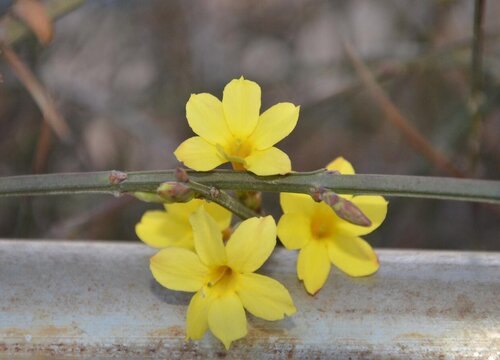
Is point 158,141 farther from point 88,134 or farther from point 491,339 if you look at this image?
point 491,339

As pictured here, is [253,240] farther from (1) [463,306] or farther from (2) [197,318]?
(1) [463,306]

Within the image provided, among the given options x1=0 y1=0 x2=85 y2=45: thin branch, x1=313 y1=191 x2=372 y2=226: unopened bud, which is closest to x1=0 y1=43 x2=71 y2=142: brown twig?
x1=0 y1=0 x2=85 y2=45: thin branch

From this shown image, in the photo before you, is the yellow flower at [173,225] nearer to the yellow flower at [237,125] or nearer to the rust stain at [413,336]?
the yellow flower at [237,125]

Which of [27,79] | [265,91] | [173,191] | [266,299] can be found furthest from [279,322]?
[265,91]

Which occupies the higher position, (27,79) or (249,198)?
(27,79)

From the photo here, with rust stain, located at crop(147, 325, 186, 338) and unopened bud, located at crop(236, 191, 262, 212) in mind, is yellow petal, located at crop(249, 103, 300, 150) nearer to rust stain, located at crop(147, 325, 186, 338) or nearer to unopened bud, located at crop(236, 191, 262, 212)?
unopened bud, located at crop(236, 191, 262, 212)

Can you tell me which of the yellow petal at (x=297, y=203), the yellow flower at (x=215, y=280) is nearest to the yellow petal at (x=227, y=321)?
the yellow flower at (x=215, y=280)
